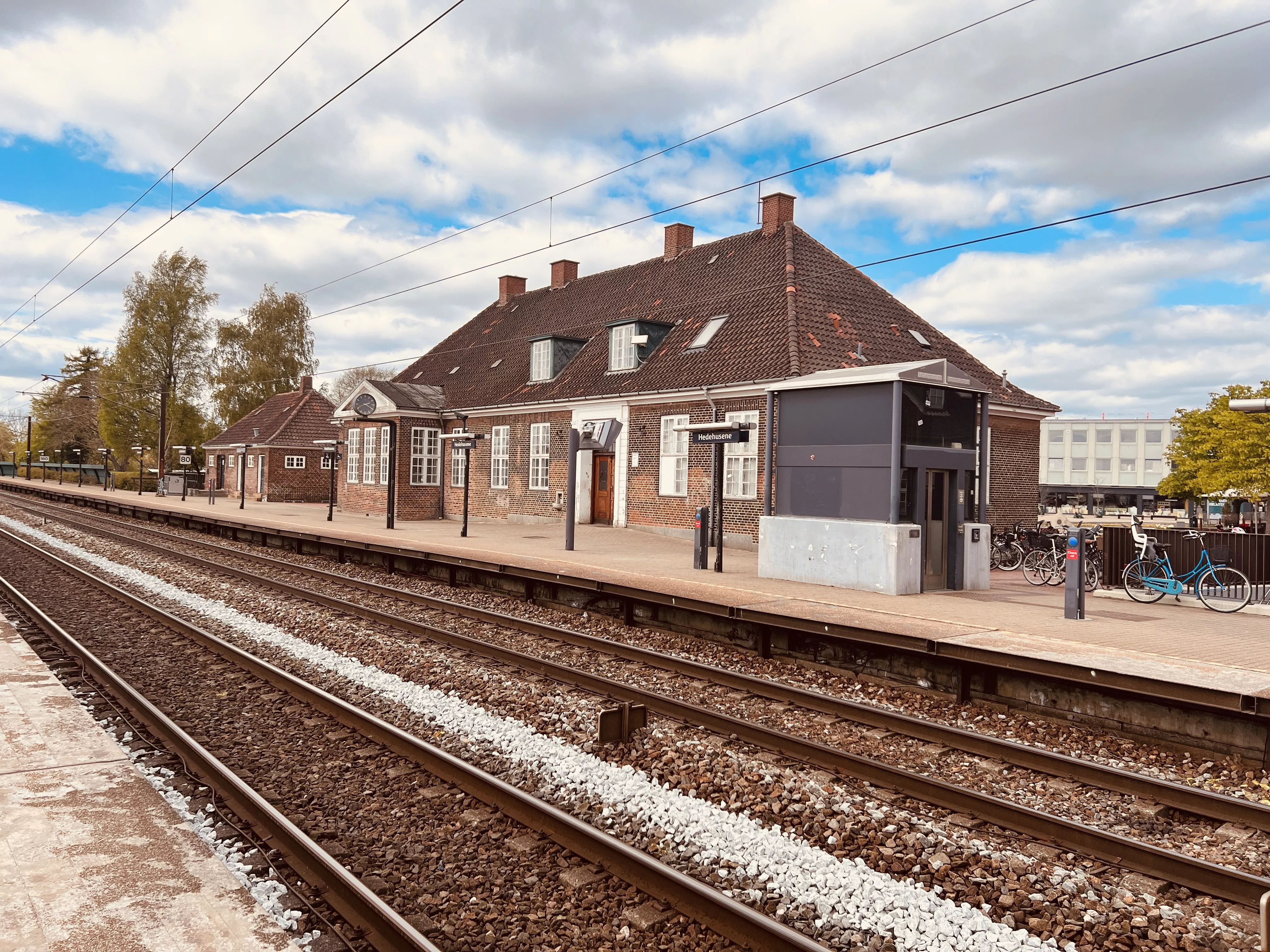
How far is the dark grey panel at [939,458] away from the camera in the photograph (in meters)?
12.8

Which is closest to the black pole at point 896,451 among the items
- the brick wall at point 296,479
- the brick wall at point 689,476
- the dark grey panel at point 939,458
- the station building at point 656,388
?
the dark grey panel at point 939,458

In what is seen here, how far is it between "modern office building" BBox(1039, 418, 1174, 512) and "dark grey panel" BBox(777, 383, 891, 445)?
70.8 m

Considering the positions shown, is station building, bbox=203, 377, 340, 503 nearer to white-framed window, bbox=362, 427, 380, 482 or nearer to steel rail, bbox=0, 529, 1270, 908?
white-framed window, bbox=362, 427, 380, 482

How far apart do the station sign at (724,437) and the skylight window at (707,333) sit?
7.58 m

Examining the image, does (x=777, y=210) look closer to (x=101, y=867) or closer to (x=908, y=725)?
(x=908, y=725)

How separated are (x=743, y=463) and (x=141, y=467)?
44538 millimetres

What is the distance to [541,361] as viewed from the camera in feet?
92.8

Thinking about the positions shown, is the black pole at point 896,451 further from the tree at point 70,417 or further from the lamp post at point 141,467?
the tree at point 70,417

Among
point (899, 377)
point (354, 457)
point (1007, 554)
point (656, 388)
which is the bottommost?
point (1007, 554)

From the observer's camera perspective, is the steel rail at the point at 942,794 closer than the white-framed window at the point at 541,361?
Yes

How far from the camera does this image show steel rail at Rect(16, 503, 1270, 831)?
18.8ft

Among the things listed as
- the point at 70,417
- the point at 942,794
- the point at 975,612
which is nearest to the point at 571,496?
the point at 975,612

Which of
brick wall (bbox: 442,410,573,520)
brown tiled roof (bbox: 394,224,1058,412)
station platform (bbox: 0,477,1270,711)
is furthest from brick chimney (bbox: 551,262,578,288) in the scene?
station platform (bbox: 0,477,1270,711)

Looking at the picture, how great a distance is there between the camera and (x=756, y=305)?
74.2ft
